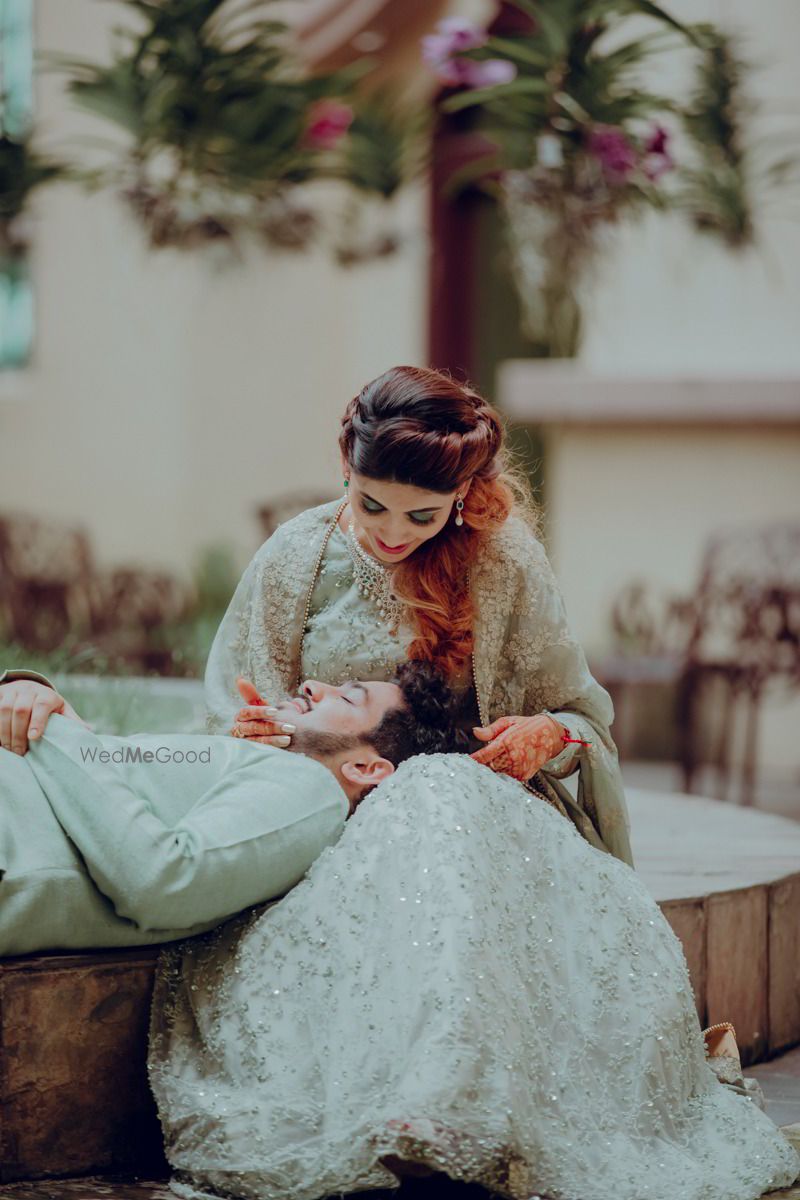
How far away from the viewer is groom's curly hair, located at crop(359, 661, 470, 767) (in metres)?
3.57

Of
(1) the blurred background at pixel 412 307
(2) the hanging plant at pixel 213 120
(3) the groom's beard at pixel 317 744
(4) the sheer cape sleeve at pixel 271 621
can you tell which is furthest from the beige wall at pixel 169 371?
(3) the groom's beard at pixel 317 744

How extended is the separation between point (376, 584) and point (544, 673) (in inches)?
15.2

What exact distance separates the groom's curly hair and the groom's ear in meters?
0.03

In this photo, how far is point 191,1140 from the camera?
3.20 m

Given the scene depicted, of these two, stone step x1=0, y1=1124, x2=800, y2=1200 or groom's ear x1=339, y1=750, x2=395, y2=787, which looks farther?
groom's ear x1=339, y1=750, x2=395, y2=787

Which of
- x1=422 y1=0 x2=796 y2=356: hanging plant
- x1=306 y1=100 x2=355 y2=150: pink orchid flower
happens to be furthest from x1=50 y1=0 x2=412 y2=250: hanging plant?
x1=422 y1=0 x2=796 y2=356: hanging plant

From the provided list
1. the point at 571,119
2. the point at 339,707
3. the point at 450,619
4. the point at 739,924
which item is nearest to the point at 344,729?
the point at 339,707

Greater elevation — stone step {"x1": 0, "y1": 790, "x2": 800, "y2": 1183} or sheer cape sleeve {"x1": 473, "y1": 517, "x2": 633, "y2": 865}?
sheer cape sleeve {"x1": 473, "y1": 517, "x2": 633, "y2": 865}

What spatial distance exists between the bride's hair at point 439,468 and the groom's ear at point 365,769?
362 millimetres

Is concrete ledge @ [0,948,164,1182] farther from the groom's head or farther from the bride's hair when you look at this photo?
the bride's hair

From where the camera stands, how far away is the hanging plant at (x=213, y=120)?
601 centimetres

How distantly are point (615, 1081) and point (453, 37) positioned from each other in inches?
156

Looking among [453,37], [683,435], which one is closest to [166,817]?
[453,37]

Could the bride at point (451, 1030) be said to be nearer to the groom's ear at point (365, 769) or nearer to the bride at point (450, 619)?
the groom's ear at point (365, 769)
